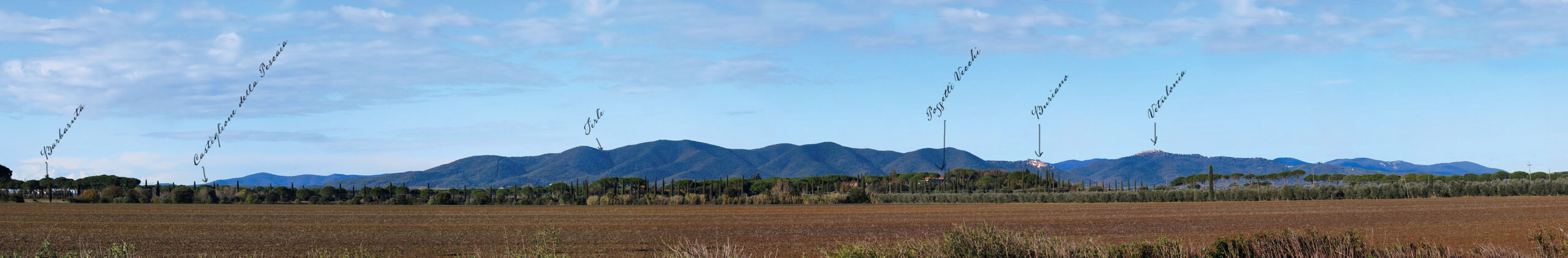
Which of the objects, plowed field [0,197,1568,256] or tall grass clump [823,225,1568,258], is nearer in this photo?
tall grass clump [823,225,1568,258]

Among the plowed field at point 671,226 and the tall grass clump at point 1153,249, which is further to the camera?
the plowed field at point 671,226

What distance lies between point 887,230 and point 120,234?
27.8 metres

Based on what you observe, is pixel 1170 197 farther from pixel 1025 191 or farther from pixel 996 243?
pixel 996 243

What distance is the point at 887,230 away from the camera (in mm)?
41406

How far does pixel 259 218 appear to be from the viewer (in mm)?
51125

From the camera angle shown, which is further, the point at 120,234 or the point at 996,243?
the point at 120,234

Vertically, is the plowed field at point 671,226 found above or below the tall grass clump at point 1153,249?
below

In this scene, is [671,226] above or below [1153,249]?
below

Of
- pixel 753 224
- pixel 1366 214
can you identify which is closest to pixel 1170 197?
pixel 1366 214

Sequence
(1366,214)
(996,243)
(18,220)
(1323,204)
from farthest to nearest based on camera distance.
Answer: (1323,204)
(1366,214)
(18,220)
(996,243)

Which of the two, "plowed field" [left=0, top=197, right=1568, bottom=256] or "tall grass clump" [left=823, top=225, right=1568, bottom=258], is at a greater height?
"tall grass clump" [left=823, top=225, right=1568, bottom=258]

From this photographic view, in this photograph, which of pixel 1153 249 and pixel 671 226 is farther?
pixel 671 226

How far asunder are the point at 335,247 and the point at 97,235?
11444mm

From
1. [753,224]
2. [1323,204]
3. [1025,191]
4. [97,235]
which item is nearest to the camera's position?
[97,235]
